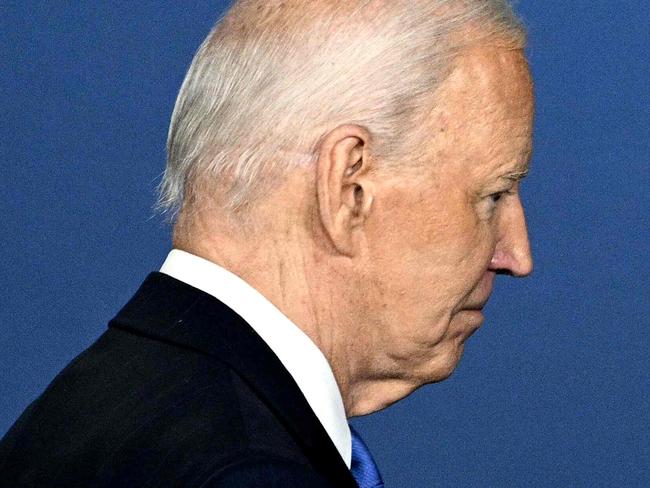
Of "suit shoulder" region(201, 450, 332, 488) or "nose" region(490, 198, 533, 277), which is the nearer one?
"suit shoulder" region(201, 450, 332, 488)

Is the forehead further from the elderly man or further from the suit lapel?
the suit lapel

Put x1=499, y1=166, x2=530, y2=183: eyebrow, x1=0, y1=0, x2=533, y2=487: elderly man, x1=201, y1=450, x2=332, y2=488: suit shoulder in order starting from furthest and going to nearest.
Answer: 1. x1=499, y1=166, x2=530, y2=183: eyebrow
2. x1=0, y1=0, x2=533, y2=487: elderly man
3. x1=201, y1=450, x2=332, y2=488: suit shoulder

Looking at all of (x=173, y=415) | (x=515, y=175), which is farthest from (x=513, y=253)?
(x=173, y=415)

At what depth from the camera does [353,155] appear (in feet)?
3.33

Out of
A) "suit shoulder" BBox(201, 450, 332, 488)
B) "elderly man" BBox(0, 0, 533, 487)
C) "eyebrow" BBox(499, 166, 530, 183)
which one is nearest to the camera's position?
"suit shoulder" BBox(201, 450, 332, 488)

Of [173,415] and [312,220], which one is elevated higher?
[312,220]

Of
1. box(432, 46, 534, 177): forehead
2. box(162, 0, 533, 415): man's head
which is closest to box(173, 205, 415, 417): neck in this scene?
box(162, 0, 533, 415): man's head

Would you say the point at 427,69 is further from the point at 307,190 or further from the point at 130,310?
the point at 130,310

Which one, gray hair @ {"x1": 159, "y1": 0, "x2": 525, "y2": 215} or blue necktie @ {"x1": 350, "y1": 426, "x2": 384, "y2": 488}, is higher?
gray hair @ {"x1": 159, "y1": 0, "x2": 525, "y2": 215}

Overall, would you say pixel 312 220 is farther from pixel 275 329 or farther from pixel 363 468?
pixel 363 468

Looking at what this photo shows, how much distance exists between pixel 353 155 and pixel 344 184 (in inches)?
0.8

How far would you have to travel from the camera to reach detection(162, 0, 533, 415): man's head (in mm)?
1013

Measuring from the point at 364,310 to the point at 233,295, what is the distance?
11 cm

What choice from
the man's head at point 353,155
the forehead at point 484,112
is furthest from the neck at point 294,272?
the forehead at point 484,112
